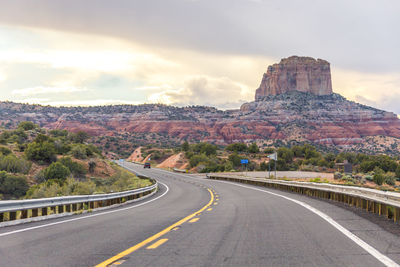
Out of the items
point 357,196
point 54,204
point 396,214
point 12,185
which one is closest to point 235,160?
point 12,185

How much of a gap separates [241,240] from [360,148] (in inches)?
6126

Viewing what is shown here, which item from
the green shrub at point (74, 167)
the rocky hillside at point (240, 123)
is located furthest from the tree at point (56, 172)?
the rocky hillside at point (240, 123)

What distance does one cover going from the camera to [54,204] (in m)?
13.2

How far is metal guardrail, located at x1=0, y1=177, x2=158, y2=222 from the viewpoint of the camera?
1109 centimetres

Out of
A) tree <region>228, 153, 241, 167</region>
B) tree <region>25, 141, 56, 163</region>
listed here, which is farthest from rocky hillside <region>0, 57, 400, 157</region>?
tree <region>25, 141, 56, 163</region>

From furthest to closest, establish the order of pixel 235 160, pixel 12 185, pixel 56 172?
pixel 235 160 → pixel 56 172 → pixel 12 185

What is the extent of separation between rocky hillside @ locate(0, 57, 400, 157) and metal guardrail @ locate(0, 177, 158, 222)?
125 m

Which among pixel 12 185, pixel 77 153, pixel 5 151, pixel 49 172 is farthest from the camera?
pixel 77 153

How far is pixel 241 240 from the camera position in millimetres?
7918

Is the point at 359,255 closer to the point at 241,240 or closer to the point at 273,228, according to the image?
the point at 241,240

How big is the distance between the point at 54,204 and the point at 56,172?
29.1m

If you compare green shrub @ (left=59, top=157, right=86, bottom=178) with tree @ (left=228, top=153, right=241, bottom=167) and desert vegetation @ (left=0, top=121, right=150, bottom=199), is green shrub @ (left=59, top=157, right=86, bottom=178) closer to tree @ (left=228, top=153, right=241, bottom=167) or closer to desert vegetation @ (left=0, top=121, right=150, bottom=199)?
desert vegetation @ (left=0, top=121, right=150, bottom=199)

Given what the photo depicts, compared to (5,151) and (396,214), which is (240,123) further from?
(396,214)

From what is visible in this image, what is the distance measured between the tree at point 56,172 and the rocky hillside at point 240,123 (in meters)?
101
